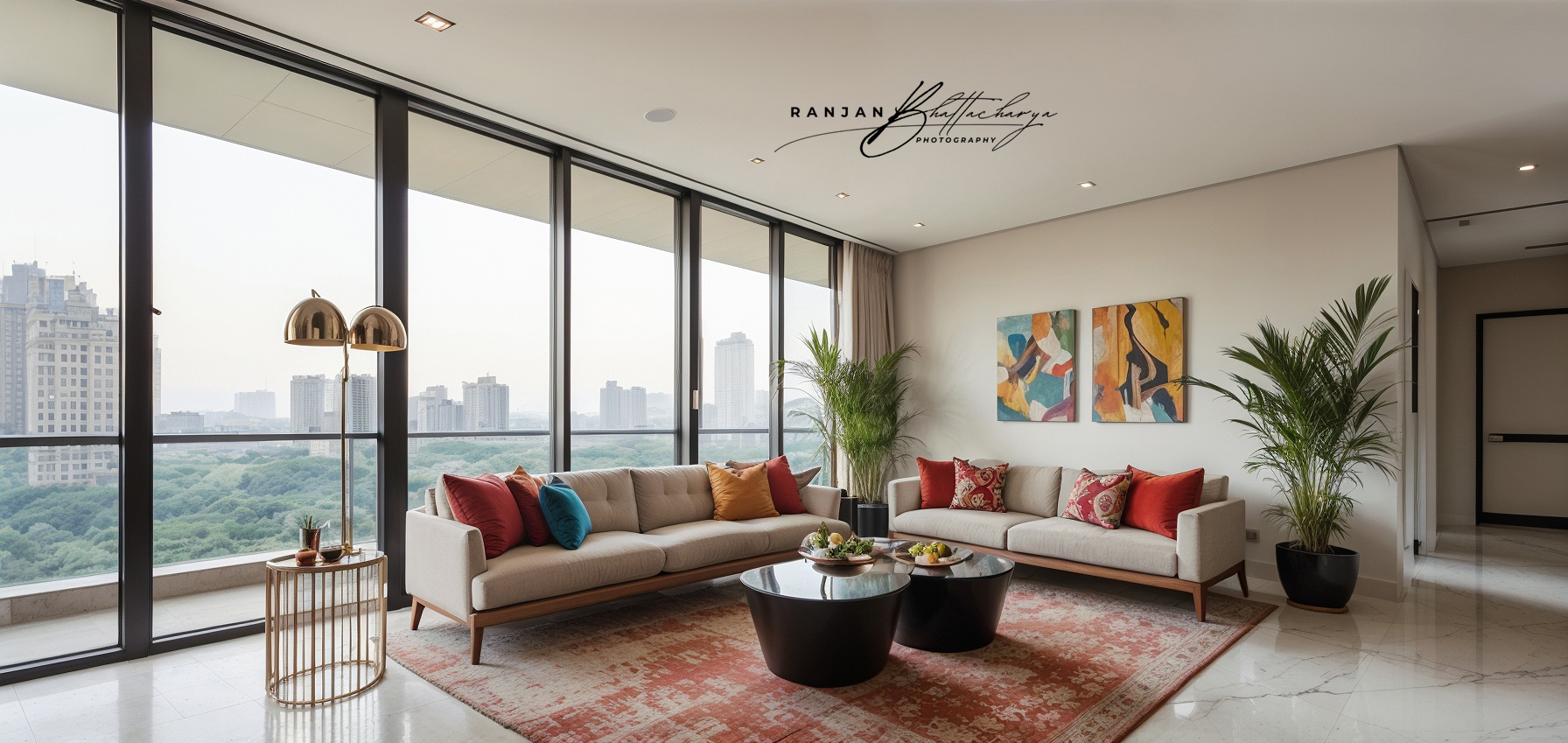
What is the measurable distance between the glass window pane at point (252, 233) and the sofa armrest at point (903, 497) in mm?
3606

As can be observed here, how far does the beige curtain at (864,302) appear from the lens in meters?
7.31

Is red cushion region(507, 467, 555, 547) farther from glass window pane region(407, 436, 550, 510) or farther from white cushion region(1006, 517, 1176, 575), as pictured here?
white cushion region(1006, 517, 1176, 575)

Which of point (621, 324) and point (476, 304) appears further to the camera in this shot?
point (621, 324)

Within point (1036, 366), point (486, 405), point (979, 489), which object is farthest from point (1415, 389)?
point (486, 405)

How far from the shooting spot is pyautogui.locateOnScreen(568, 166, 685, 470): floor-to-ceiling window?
17.6 feet

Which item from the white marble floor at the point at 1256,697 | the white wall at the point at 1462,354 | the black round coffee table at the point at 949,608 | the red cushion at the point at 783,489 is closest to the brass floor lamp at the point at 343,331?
the white marble floor at the point at 1256,697

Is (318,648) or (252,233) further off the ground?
(252,233)

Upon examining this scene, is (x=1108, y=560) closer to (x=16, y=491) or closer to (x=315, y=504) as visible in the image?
(x=315, y=504)

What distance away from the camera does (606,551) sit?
393 cm

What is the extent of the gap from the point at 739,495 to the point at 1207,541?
2.81 metres

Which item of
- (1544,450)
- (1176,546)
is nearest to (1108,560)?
(1176,546)

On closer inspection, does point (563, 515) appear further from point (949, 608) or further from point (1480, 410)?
point (1480, 410)

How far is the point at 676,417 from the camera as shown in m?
5.95

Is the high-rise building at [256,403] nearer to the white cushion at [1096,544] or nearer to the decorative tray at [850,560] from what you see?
the decorative tray at [850,560]
